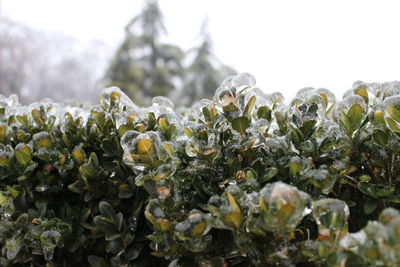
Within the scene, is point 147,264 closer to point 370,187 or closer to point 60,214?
point 60,214

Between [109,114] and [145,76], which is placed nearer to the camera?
[109,114]

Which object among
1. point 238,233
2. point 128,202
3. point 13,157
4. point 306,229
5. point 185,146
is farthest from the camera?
point 13,157

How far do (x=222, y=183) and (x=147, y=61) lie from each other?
20.8m

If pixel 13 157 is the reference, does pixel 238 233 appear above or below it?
below

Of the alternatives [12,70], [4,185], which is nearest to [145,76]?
[12,70]

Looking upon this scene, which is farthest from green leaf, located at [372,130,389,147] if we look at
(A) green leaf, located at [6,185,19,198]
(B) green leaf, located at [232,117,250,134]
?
(A) green leaf, located at [6,185,19,198]

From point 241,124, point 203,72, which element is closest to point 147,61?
point 203,72

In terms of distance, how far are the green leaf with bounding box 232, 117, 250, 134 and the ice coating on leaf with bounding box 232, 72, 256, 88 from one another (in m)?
0.17

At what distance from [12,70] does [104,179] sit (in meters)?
34.6

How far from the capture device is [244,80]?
137 cm

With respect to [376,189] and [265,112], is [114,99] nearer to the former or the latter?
[265,112]

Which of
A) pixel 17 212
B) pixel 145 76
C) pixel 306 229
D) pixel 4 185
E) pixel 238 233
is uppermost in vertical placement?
pixel 145 76

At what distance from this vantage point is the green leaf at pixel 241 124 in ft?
4.12

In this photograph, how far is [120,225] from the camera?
58.5 inches
